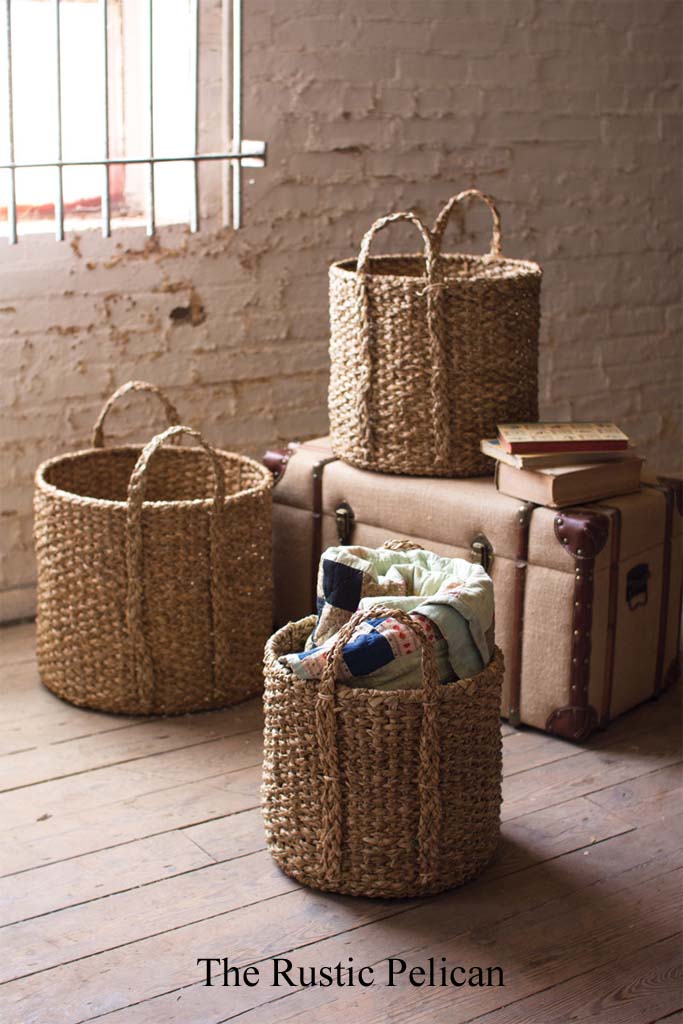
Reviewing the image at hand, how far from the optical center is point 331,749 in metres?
1.88

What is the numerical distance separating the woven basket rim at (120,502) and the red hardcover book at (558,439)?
19.9 inches

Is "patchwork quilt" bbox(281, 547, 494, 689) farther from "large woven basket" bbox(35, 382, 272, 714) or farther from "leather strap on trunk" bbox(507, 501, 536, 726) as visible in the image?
"large woven basket" bbox(35, 382, 272, 714)

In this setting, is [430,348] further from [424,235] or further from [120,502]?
[120,502]

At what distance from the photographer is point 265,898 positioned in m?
1.94

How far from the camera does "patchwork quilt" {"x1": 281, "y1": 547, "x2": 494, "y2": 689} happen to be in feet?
6.20

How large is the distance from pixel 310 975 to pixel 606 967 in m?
0.41

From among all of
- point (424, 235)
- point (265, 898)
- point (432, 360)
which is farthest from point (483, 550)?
point (265, 898)

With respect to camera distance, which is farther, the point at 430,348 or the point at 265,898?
the point at 430,348

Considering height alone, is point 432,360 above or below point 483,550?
above

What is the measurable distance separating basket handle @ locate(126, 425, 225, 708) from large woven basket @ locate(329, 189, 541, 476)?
1.17 ft

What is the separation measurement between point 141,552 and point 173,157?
935mm

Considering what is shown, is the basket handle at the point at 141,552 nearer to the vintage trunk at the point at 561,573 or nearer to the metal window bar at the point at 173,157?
the vintage trunk at the point at 561,573

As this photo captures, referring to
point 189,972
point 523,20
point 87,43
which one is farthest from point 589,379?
point 189,972

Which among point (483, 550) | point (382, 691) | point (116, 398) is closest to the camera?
point (382, 691)
